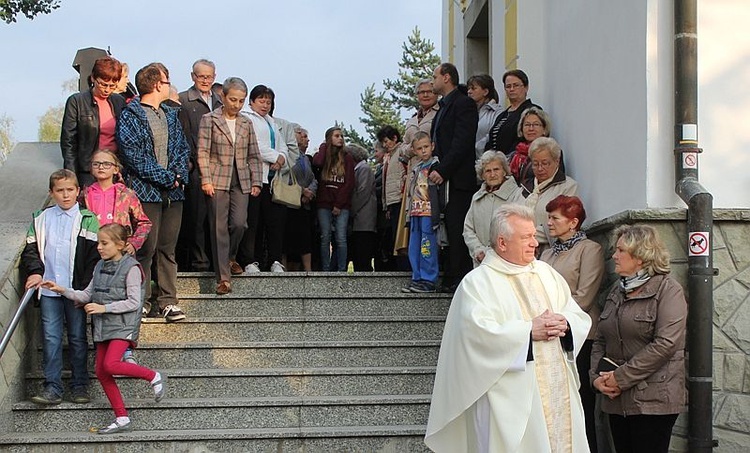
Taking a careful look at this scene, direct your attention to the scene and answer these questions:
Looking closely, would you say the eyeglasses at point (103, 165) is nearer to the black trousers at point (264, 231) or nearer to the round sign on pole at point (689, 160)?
the black trousers at point (264, 231)

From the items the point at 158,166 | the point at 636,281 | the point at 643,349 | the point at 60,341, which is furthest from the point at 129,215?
the point at 643,349

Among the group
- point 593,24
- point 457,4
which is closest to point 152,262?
point 593,24

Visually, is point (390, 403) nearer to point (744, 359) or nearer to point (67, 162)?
point (744, 359)

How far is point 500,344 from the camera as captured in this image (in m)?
4.84

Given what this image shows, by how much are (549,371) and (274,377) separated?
2.67 meters

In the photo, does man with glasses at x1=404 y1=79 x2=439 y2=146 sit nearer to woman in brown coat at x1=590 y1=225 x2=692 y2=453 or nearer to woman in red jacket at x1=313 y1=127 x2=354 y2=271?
woman in red jacket at x1=313 y1=127 x2=354 y2=271

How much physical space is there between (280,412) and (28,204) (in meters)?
2.58

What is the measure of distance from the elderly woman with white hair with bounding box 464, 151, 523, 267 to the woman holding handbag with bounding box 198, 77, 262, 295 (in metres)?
1.90

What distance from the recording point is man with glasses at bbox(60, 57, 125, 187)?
7.62 metres

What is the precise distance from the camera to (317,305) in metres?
8.26

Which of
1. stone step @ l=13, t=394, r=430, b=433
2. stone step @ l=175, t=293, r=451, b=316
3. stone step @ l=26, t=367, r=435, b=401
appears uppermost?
stone step @ l=175, t=293, r=451, b=316

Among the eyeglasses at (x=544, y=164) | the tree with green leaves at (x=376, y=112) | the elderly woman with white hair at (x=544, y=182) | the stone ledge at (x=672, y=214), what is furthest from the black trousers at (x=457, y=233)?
the tree with green leaves at (x=376, y=112)

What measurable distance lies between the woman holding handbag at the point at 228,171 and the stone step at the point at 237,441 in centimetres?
185

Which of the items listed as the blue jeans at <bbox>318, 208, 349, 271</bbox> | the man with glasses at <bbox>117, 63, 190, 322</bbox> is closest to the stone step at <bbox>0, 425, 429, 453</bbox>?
the man with glasses at <bbox>117, 63, 190, 322</bbox>
